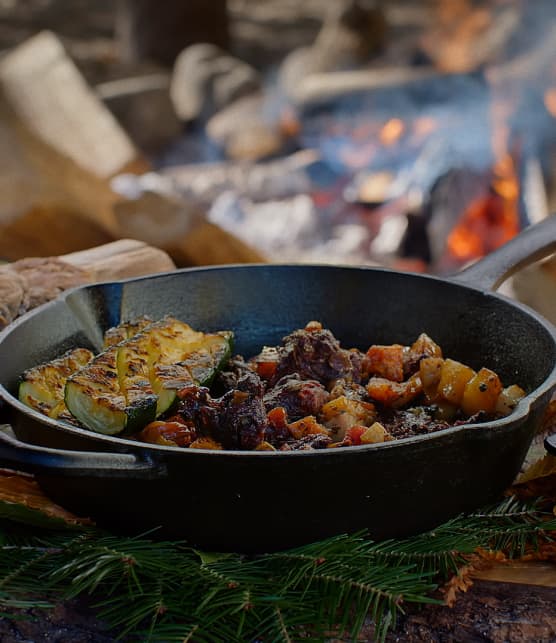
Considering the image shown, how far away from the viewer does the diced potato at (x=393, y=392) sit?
213 centimetres

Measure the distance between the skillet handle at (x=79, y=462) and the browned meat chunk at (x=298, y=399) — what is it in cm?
54

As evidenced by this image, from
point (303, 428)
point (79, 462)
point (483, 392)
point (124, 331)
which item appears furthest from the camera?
point (124, 331)

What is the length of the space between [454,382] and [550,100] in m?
4.84

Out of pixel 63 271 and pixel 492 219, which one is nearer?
pixel 63 271

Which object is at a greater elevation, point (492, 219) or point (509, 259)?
point (509, 259)

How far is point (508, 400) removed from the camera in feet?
6.63

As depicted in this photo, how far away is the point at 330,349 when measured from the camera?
221cm

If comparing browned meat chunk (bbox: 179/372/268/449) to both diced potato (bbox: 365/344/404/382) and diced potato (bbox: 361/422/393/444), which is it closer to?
diced potato (bbox: 361/422/393/444)

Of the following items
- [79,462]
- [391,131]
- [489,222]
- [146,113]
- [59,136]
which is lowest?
[146,113]

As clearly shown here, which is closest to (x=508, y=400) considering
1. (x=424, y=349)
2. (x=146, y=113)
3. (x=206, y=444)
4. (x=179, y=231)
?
(x=424, y=349)

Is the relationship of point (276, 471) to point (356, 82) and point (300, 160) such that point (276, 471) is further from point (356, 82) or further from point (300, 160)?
point (356, 82)

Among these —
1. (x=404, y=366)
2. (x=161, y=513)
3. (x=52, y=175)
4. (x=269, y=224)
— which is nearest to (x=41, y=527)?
(x=161, y=513)

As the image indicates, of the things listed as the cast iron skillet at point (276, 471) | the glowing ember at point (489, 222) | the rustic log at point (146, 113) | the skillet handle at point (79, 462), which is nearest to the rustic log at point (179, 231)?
the cast iron skillet at point (276, 471)

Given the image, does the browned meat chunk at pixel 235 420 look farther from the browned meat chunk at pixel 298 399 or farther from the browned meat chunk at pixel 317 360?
the browned meat chunk at pixel 317 360
